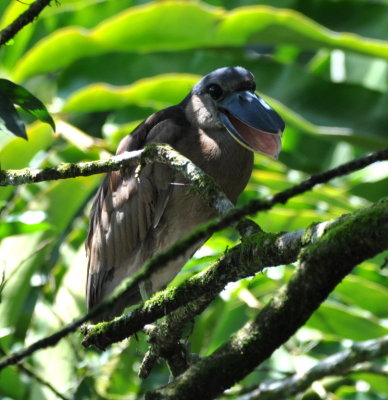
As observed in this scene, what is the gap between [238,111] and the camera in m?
3.41

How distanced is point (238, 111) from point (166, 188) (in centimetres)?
57

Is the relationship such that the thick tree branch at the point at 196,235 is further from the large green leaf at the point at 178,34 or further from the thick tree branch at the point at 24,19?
the large green leaf at the point at 178,34

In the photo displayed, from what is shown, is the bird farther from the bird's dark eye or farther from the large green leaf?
the large green leaf

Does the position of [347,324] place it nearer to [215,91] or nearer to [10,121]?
[215,91]

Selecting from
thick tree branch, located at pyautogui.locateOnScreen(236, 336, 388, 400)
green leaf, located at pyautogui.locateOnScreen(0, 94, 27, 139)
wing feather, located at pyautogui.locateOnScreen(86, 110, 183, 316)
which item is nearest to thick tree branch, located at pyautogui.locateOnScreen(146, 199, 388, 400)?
green leaf, located at pyautogui.locateOnScreen(0, 94, 27, 139)

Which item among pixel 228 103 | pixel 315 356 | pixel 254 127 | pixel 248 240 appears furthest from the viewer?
pixel 315 356

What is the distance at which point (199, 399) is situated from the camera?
1.58 meters

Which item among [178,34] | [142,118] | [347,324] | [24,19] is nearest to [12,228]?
[24,19]

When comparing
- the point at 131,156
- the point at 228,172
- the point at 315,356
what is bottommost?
the point at 315,356

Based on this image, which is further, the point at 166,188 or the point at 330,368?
the point at 166,188

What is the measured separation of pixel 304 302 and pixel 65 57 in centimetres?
382

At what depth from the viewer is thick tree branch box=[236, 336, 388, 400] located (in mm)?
2703

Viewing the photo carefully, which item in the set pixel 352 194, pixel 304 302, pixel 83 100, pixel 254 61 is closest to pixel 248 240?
pixel 304 302

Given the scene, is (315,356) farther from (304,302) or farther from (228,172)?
(304,302)
